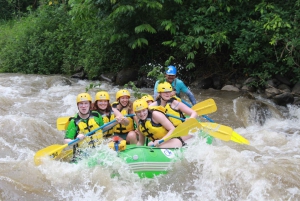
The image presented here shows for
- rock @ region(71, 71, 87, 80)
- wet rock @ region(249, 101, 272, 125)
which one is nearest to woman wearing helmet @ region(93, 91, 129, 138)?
wet rock @ region(249, 101, 272, 125)

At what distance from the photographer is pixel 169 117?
5.26 m

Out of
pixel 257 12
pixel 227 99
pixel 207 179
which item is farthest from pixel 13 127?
pixel 257 12

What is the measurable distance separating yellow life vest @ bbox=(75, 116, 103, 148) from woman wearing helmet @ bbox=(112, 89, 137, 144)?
37 cm

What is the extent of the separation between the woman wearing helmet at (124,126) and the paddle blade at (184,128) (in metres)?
0.65

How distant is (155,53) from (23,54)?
613cm

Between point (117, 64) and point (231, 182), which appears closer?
point (231, 182)

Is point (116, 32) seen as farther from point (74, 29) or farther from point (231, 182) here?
point (231, 182)

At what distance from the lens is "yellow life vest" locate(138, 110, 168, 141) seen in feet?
16.0

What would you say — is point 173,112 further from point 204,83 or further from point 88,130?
point 204,83

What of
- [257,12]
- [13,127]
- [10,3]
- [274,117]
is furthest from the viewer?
[10,3]

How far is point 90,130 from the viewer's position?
5.00 meters

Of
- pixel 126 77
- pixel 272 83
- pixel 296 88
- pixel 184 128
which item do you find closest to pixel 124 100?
pixel 184 128

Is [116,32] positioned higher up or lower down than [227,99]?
higher up

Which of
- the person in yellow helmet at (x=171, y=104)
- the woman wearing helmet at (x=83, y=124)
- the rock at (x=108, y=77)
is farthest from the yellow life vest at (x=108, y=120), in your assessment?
the rock at (x=108, y=77)
